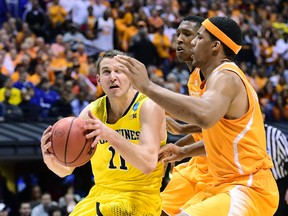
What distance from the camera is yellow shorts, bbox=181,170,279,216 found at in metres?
4.95

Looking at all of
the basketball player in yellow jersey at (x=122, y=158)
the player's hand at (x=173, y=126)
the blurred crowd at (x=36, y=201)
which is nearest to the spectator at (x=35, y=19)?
the blurred crowd at (x=36, y=201)

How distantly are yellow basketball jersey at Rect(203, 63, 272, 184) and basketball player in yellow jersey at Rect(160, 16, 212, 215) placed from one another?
96 cm

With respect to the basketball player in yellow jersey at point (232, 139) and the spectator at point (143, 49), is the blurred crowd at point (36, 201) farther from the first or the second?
the basketball player in yellow jersey at point (232, 139)

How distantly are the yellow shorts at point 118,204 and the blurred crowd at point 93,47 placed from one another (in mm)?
6126

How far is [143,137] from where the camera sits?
533cm

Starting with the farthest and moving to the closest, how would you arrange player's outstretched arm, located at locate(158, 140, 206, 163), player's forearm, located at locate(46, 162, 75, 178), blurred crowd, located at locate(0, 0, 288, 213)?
blurred crowd, located at locate(0, 0, 288, 213)
player's outstretched arm, located at locate(158, 140, 206, 163)
player's forearm, located at locate(46, 162, 75, 178)

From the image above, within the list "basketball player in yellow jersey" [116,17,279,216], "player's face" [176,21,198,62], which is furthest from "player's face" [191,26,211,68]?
"player's face" [176,21,198,62]

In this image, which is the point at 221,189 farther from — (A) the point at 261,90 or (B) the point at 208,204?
(A) the point at 261,90

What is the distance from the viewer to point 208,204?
497 cm

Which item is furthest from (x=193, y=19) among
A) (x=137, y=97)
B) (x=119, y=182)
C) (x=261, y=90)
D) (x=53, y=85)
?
(x=261, y=90)

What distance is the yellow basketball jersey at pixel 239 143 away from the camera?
500 centimetres

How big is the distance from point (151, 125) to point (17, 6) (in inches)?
483

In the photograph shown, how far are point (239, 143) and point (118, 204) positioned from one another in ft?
3.41

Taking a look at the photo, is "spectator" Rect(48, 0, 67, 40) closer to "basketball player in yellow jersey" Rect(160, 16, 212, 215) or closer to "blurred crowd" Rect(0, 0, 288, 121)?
"blurred crowd" Rect(0, 0, 288, 121)
